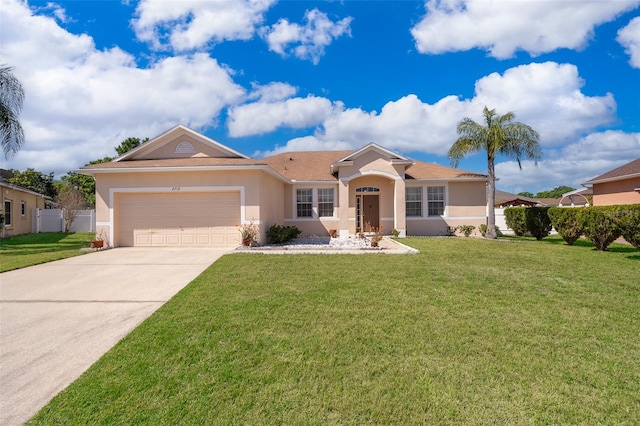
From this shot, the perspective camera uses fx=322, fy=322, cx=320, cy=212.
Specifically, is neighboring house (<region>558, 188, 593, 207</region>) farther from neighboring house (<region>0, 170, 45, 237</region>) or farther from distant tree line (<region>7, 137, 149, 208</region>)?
neighboring house (<region>0, 170, 45, 237</region>)

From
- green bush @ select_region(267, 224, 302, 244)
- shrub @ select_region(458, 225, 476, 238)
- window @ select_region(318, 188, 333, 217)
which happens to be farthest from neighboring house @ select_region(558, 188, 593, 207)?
green bush @ select_region(267, 224, 302, 244)

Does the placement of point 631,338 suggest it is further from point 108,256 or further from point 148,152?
point 148,152

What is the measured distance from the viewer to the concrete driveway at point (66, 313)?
3473mm

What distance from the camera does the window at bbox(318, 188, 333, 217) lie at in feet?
61.5

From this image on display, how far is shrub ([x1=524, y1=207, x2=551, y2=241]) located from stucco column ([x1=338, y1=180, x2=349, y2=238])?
10004 mm

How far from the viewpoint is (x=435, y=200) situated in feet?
63.0

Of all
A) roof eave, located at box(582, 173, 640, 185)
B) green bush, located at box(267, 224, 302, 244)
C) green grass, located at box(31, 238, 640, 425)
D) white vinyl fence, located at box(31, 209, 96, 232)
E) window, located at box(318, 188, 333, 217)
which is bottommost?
green grass, located at box(31, 238, 640, 425)

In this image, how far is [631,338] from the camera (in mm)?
4344

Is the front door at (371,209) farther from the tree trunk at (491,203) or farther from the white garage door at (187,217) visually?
the white garage door at (187,217)

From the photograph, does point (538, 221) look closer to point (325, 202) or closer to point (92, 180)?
point (325, 202)

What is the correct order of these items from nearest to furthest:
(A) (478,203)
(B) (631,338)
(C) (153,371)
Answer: (C) (153,371)
(B) (631,338)
(A) (478,203)

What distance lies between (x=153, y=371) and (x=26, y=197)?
95.7 feet

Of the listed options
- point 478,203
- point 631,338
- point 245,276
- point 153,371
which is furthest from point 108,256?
point 478,203

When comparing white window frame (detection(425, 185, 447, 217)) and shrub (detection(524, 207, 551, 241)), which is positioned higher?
white window frame (detection(425, 185, 447, 217))
